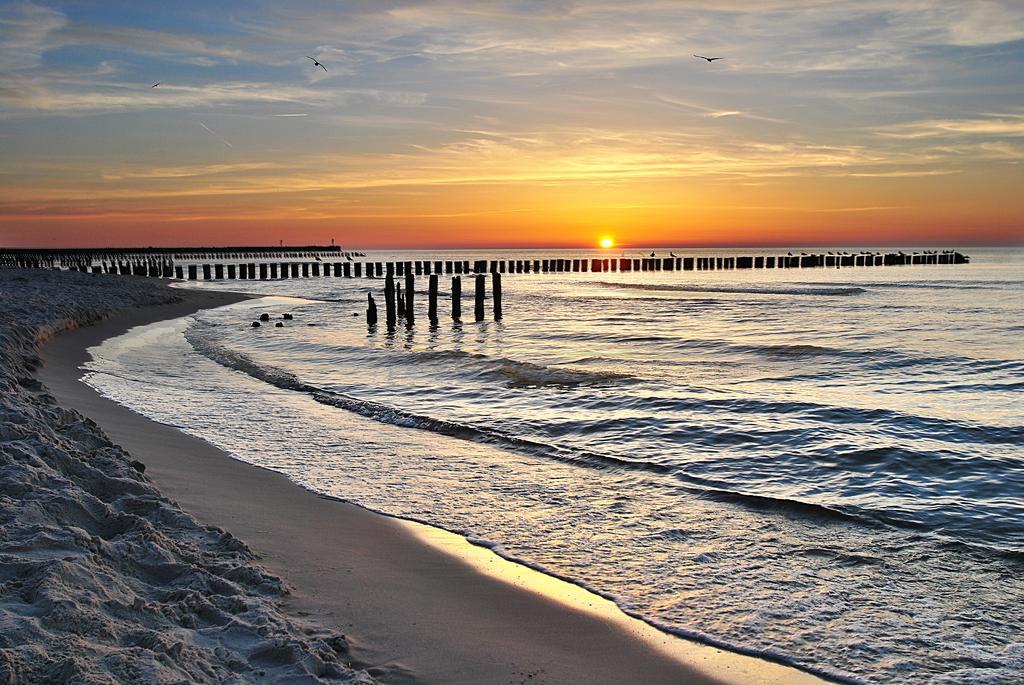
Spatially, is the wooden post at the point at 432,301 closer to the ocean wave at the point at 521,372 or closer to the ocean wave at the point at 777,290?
the ocean wave at the point at 521,372

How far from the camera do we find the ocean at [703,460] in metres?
5.13

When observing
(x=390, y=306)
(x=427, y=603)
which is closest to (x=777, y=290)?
(x=390, y=306)

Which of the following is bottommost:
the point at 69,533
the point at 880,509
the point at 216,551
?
the point at 880,509

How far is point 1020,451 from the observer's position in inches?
378

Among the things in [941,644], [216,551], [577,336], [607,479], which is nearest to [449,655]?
[216,551]

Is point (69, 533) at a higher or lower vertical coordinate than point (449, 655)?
higher

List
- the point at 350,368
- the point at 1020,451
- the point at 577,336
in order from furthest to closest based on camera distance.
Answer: the point at 577,336
the point at 350,368
the point at 1020,451

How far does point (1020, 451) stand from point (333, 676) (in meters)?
9.05

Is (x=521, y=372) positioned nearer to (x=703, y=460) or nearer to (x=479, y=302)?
(x=703, y=460)

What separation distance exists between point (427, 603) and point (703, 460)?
5107mm

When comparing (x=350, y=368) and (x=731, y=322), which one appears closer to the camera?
(x=350, y=368)

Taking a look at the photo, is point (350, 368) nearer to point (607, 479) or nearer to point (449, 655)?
point (607, 479)

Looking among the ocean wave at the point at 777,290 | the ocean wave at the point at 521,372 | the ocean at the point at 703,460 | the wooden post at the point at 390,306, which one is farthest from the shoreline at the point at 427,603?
the ocean wave at the point at 777,290

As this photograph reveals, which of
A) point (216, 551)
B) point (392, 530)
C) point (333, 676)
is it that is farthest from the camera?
point (392, 530)
